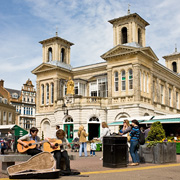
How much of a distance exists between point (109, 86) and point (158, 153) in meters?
25.0

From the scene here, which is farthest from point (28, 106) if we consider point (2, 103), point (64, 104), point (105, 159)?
point (105, 159)

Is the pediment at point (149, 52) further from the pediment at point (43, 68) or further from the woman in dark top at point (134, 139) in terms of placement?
the woman in dark top at point (134, 139)

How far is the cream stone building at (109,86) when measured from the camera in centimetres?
3628

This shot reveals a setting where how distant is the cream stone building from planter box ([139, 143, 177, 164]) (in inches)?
837

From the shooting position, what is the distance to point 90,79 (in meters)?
42.5

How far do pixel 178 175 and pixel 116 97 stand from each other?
27.3 metres

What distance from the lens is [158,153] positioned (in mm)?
13227

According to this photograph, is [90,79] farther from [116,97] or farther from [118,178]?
[118,178]

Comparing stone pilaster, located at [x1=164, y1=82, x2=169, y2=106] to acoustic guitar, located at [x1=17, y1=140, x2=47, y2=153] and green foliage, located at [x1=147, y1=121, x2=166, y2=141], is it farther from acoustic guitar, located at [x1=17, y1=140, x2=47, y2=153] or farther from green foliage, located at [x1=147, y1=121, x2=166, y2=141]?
acoustic guitar, located at [x1=17, y1=140, x2=47, y2=153]

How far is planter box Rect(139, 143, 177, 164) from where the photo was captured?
43.5 feet

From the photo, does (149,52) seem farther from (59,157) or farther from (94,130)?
(59,157)

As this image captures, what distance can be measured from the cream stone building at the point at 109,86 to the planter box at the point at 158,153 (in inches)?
837

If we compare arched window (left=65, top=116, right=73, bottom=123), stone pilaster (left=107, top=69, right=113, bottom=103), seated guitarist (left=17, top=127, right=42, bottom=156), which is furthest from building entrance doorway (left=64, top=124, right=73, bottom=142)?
seated guitarist (left=17, top=127, right=42, bottom=156)

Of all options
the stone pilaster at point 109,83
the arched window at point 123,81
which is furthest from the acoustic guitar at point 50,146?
the stone pilaster at point 109,83
